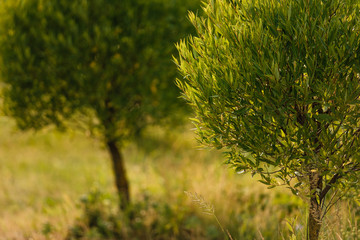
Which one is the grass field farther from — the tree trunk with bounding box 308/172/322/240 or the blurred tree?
the blurred tree

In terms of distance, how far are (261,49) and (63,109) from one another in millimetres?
4276

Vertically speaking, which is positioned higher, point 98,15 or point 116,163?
point 98,15

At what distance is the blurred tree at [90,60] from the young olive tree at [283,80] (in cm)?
279

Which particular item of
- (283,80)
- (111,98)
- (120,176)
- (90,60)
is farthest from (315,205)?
(120,176)

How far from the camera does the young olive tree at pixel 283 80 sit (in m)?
2.92

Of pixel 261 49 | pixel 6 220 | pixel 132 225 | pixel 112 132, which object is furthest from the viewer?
pixel 6 220

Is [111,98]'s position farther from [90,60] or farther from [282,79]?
[282,79]

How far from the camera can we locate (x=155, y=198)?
7.97 meters

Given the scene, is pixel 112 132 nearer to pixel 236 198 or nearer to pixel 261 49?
pixel 236 198

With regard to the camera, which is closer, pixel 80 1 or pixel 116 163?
pixel 80 1

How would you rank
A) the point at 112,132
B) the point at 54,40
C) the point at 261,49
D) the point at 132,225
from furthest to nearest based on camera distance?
1. the point at 132,225
2. the point at 112,132
3. the point at 54,40
4. the point at 261,49

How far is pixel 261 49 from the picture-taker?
9.78ft

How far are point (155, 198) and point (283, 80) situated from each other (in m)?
5.61

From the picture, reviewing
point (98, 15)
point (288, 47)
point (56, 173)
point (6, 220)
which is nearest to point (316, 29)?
point (288, 47)
